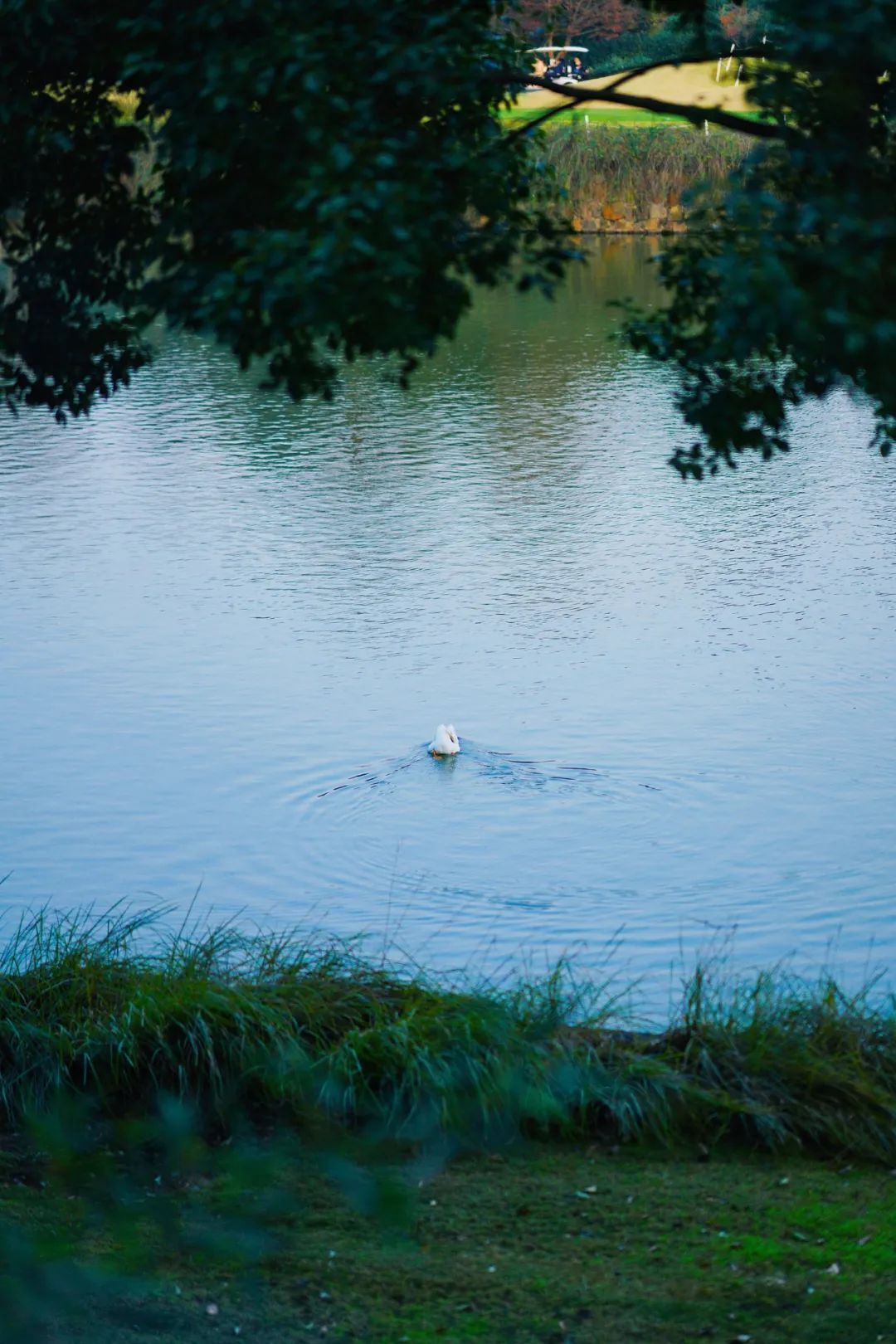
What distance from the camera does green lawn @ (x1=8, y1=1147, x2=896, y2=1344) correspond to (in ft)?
A: 13.8

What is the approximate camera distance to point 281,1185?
4.92m

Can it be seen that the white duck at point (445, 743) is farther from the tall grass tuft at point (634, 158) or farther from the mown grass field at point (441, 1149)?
the tall grass tuft at point (634, 158)

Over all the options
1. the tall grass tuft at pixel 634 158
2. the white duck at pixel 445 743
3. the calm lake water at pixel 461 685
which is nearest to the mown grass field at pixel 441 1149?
the calm lake water at pixel 461 685

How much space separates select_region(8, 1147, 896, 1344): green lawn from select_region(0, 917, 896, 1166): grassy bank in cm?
13

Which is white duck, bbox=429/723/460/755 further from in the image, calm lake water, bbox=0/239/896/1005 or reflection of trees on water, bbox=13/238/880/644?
reflection of trees on water, bbox=13/238/880/644

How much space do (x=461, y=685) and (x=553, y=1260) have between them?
715 cm

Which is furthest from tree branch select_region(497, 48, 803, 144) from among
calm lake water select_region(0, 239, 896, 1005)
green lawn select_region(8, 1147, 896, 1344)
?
calm lake water select_region(0, 239, 896, 1005)

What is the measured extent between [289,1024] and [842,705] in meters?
6.59

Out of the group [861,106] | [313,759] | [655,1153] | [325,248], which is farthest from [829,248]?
[313,759]

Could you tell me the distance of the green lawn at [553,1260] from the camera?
420cm

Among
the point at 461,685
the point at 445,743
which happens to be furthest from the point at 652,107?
the point at 461,685

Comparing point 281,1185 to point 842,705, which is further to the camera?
point 842,705

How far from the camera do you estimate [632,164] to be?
1411 inches

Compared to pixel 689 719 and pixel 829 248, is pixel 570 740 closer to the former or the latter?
pixel 689 719
